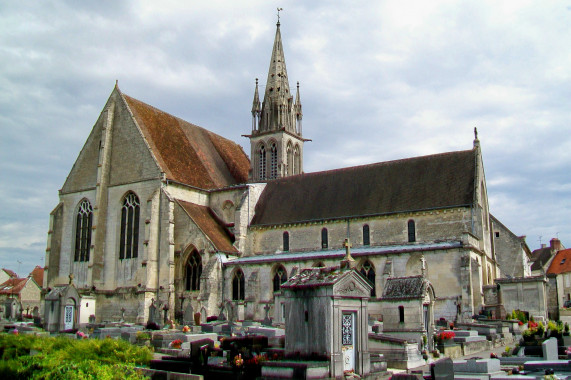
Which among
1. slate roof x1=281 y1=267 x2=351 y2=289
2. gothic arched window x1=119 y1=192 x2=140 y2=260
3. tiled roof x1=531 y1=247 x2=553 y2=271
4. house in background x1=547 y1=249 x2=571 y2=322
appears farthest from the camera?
tiled roof x1=531 y1=247 x2=553 y2=271

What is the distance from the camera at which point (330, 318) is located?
44.5ft

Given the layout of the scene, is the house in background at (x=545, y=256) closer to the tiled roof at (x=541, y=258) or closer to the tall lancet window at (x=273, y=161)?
the tiled roof at (x=541, y=258)

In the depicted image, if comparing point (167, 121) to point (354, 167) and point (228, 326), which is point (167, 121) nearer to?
point (354, 167)

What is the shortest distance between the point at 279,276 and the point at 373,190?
846cm

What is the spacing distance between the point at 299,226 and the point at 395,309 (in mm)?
17825

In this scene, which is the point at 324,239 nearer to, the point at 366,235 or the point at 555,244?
the point at 366,235

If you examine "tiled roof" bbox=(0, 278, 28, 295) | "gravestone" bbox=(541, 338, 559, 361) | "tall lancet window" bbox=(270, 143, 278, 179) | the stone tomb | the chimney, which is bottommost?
"gravestone" bbox=(541, 338, 559, 361)

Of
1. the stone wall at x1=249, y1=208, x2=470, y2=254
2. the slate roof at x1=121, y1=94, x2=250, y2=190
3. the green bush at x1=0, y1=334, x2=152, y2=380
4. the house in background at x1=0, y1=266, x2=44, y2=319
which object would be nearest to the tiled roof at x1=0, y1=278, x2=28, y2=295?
the house in background at x1=0, y1=266, x2=44, y2=319

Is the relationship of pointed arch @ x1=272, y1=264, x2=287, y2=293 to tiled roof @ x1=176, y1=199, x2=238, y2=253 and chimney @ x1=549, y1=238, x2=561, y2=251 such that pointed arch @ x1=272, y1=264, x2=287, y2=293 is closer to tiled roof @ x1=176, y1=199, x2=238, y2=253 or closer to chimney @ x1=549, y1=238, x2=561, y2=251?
tiled roof @ x1=176, y1=199, x2=238, y2=253

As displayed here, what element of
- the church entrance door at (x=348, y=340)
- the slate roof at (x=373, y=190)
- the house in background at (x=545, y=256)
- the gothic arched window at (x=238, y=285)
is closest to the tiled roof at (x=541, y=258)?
the house in background at (x=545, y=256)

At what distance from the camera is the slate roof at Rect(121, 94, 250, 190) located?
42.1 meters

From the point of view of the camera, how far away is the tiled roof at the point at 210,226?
127 feet

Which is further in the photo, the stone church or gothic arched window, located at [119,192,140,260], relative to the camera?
gothic arched window, located at [119,192,140,260]

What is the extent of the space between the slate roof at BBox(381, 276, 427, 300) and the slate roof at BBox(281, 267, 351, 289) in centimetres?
754
